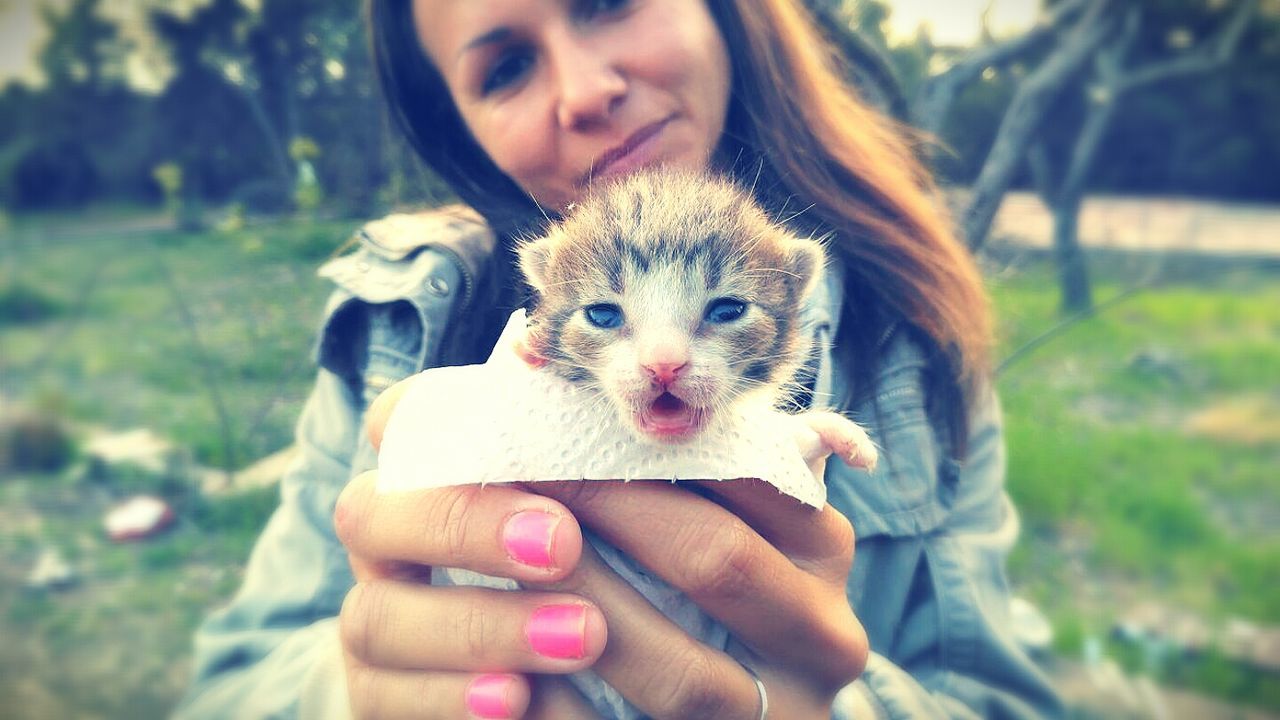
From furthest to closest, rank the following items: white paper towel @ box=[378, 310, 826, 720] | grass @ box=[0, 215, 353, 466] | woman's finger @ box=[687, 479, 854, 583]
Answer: grass @ box=[0, 215, 353, 466]
woman's finger @ box=[687, 479, 854, 583]
white paper towel @ box=[378, 310, 826, 720]

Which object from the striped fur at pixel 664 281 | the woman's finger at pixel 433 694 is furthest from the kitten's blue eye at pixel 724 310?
the woman's finger at pixel 433 694

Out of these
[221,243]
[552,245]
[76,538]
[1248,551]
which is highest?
[552,245]

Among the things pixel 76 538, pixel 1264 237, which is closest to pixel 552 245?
pixel 76 538

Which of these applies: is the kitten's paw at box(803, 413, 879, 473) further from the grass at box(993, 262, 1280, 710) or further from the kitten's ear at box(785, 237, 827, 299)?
the grass at box(993, 262, 1280, 710)

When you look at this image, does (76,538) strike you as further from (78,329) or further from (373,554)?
(373,554)

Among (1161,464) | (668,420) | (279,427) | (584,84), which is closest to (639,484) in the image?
(668,420)

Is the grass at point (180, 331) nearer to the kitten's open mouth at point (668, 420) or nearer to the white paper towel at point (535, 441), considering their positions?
the white paper towel at point (535, 441)

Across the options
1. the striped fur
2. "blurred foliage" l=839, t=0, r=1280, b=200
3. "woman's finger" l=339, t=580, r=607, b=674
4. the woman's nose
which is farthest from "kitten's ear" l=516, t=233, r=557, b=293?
"blurred foliage" l=839, t=0, r=1280, b=200
